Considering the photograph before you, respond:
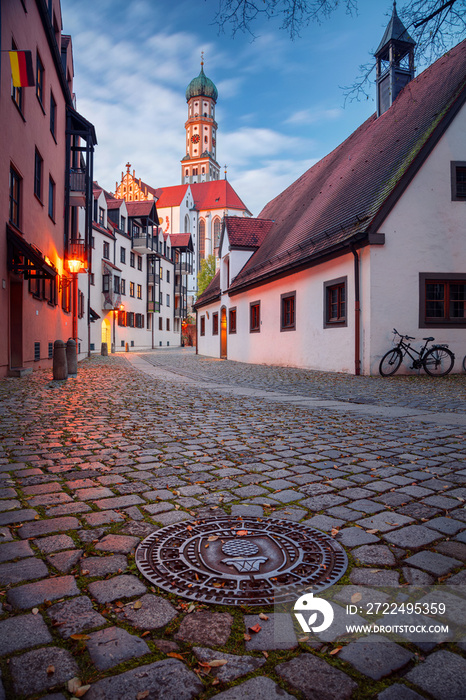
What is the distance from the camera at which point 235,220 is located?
26.6 m

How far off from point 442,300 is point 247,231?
1372 cm

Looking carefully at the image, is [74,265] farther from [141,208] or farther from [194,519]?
[141,208]

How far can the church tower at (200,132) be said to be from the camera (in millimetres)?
110875

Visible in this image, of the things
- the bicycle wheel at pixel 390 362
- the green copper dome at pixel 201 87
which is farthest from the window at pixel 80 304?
the green copper dome at pixel 201 87

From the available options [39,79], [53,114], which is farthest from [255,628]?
[53,114]

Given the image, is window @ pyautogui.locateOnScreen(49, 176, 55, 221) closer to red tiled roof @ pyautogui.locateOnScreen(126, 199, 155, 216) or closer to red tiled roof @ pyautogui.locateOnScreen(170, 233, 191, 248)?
red tiled roof @ pyautogui.locateOnScreen(126, 199, 155, 216)

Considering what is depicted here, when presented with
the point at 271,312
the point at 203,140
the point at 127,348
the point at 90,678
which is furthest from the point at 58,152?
the point at 203,140

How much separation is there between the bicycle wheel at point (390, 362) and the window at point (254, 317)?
942 cm

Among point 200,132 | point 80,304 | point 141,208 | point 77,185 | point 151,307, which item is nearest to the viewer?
point 77,185

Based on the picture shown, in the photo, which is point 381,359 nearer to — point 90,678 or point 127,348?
point 90,678

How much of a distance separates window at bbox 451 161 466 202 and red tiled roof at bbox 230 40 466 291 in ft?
3.28

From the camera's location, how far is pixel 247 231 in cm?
2583

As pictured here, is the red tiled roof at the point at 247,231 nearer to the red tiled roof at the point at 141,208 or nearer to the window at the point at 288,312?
the window at the point at 288,312

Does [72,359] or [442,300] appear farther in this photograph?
[442,300]
